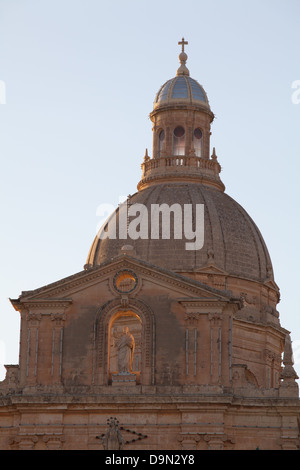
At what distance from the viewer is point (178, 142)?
109250 mm

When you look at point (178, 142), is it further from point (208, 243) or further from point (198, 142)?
point (208, 243)

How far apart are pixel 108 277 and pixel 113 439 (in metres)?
8.10

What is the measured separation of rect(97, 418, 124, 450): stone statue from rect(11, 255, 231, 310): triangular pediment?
659cm

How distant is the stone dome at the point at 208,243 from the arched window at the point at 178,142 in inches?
112

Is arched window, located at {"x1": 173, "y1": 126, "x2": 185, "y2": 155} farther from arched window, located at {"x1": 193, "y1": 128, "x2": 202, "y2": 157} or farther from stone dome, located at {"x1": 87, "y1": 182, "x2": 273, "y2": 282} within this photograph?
stone dome, located at {"x1": 87, "y1": 182, "x2": 273, "y2": 282}

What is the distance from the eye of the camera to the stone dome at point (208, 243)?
338ft

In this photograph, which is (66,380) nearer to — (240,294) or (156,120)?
(240,294)

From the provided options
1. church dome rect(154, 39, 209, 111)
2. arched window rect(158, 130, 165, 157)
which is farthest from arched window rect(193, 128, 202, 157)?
arched window rect(158, 130, 165, 157)

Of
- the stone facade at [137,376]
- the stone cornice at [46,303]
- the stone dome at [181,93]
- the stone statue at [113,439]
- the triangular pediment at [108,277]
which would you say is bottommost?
the stone statue at [113,439]

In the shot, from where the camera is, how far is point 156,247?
4063 inches

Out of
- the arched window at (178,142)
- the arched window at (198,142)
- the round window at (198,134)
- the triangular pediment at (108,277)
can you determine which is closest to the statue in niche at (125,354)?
the triangular pediment at (108,277)

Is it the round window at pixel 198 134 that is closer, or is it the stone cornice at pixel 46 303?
the stone cornice at pixel 46 303

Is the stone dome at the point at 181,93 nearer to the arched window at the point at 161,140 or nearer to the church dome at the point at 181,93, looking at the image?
the church dome at the point at 181,93

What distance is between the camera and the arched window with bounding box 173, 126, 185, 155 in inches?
4296
